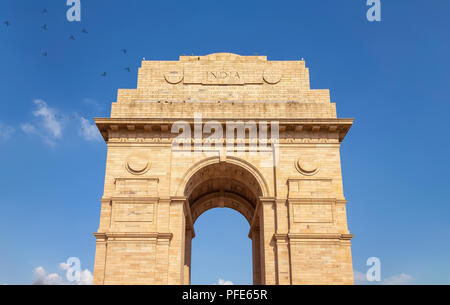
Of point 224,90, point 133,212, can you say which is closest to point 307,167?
point 224,90

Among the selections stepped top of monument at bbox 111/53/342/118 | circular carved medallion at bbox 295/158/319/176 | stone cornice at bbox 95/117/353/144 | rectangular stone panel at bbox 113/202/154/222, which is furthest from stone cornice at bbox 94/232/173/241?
circular carved medallion at bbox 295/158/319/176

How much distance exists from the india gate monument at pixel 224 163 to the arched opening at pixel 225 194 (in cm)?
18

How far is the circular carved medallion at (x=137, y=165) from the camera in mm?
26516

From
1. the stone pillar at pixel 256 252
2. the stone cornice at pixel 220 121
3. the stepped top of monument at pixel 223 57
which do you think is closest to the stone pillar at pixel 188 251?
the stone pillar at pixel 256 252

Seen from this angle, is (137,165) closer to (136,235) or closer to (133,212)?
(133,212)

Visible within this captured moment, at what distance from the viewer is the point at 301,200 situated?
25.8m

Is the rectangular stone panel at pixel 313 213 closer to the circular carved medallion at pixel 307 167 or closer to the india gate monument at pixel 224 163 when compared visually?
the india gate monument at pixel 224 163

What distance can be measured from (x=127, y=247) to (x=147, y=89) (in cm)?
1043

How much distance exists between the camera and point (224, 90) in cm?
2941

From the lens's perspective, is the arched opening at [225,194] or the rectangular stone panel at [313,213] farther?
the arched opening at [225,194]

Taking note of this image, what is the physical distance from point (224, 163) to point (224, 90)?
5.08 meters
